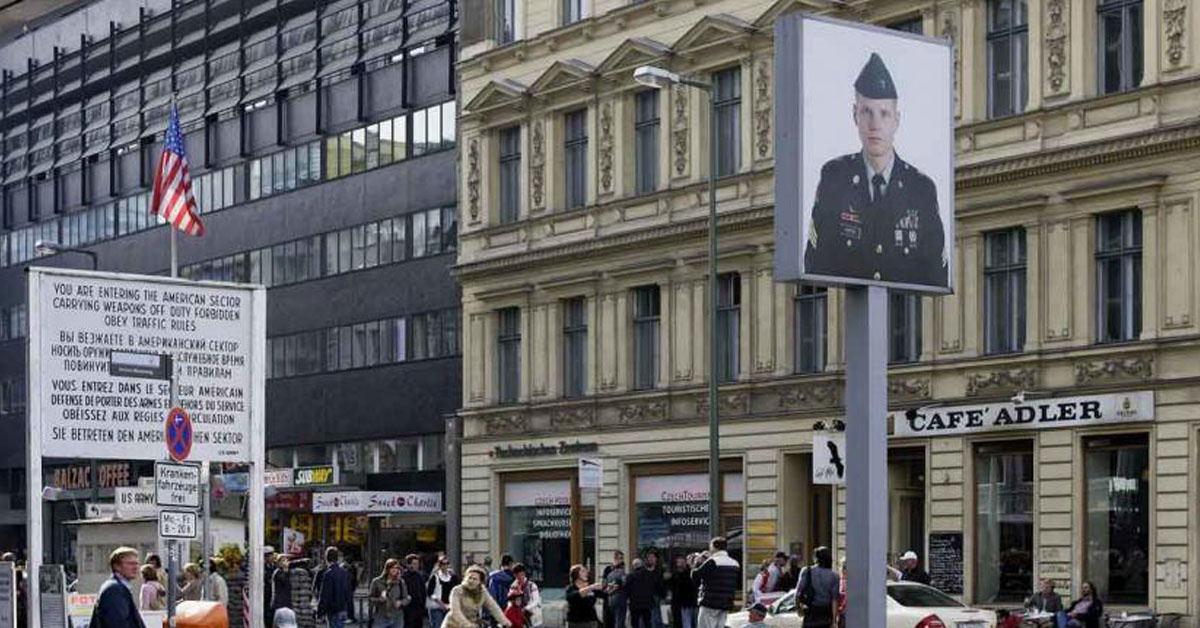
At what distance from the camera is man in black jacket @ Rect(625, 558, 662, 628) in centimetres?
4019

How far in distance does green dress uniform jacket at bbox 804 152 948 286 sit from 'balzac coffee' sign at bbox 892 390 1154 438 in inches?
882

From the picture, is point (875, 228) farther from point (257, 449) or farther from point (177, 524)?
point (257, 449)

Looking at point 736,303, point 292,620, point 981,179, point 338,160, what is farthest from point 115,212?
point 292,620

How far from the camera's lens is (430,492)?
6378 cm

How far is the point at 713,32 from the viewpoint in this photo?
5025 centimetres

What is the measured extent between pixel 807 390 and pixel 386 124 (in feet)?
72.1

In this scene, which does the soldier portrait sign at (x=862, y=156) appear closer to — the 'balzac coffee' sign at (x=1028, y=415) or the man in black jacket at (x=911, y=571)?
the man in black jacket at (x=911, y=571)

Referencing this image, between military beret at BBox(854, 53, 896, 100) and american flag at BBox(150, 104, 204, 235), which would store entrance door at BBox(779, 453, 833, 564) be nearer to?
american flag at BBox(150, 104, 204, 235)

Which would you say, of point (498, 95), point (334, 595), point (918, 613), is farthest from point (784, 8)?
point (918, 613)

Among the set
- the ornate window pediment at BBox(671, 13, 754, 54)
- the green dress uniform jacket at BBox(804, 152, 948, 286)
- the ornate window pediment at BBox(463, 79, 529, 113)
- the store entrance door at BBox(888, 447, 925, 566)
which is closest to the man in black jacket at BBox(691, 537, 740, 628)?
the store entrance door at BBox(888, 447, 925, 566)

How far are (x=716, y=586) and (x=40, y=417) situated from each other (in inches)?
493

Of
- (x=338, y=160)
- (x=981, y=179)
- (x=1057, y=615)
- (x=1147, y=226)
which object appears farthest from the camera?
(x=338, y=160)

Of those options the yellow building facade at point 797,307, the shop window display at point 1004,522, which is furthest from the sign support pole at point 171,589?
the shop window display at point 1004,522

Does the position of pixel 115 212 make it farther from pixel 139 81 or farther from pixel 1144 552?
pixel 1144 552
